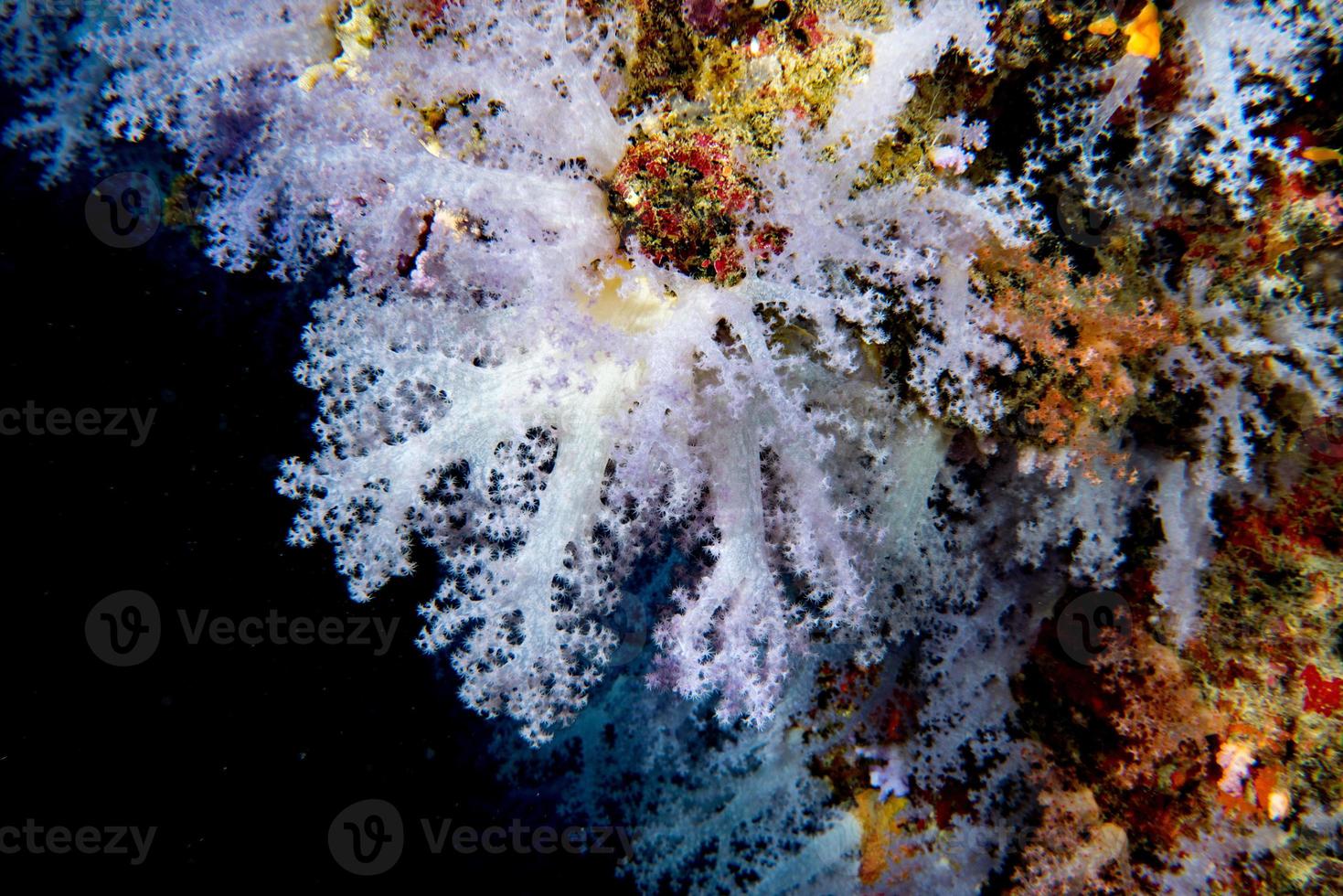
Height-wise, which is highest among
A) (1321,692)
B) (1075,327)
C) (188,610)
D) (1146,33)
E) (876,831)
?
(1146,33)

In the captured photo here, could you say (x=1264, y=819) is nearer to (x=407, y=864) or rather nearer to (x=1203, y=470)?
(x=1203, y=470)

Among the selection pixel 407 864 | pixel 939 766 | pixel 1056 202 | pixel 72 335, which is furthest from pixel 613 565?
pixel 72 335

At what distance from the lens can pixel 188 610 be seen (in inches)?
179

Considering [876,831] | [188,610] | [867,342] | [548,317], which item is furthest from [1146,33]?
[188,610]

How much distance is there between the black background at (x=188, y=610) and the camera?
4133mm

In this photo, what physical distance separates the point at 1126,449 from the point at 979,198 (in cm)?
151

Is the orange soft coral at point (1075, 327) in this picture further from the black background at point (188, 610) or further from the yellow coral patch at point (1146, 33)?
the black background at point (188, 610)

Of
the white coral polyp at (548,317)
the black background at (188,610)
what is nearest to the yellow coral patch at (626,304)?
the white coral polyp at (548,317)

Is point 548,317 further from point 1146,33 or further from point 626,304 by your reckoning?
point 1146,33

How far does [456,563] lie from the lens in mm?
3174

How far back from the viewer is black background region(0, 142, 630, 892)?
4.13 meters

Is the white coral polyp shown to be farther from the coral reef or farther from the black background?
the black background

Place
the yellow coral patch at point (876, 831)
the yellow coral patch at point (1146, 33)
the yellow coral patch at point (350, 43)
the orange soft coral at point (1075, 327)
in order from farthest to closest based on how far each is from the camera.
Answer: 1. the yellow coral patch at point (876, 831)
2. the yellow coral patch at point (350, 43)
3. the orange soft coral at point (1075, 327)
4. the yellow coral patch at point (1146, 33)

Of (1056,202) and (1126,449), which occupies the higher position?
(1056,202)
